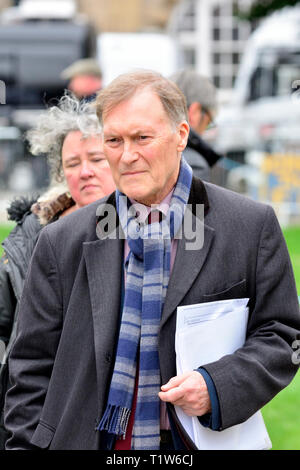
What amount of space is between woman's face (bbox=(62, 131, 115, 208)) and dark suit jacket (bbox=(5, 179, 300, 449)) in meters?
0.61

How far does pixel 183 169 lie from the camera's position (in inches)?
91.7

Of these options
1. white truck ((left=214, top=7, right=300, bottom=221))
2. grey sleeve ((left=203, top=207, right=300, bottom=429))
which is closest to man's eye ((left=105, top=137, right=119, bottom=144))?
grey sleeve ((left=203, top=207, right=300, bottom=429))

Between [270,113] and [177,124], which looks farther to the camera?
[270,113]

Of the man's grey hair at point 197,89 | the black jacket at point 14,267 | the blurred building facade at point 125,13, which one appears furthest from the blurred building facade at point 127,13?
the black jacket at point 14,267

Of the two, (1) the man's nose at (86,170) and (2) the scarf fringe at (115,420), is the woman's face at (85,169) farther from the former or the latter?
(2) the scarf fringe at (115,420)

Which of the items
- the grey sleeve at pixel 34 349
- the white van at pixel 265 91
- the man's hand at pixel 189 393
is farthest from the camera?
the white van at pixel 265 91

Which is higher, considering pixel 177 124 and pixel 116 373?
pixel 177 124

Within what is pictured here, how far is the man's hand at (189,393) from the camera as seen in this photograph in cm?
208

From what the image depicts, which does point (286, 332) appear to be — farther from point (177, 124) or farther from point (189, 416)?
point (177, 124)

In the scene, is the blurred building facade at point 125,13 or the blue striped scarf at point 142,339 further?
the blurred building facade at point 125,13

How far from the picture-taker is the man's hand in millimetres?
2076

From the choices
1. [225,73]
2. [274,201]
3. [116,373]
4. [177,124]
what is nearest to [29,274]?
[116,373]

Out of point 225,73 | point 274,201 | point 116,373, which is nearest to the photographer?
point 116,373

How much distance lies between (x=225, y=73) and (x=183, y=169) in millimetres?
23560
